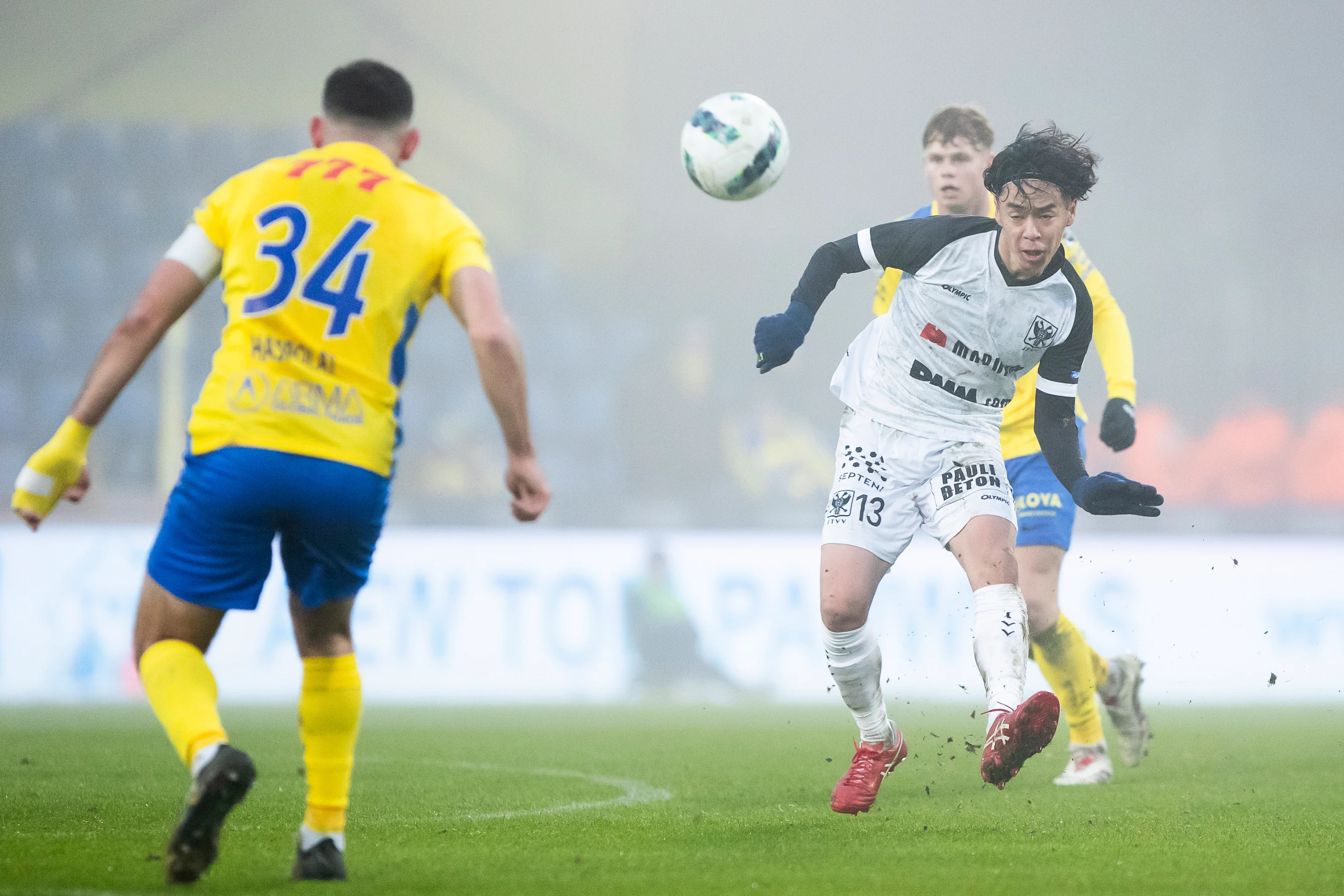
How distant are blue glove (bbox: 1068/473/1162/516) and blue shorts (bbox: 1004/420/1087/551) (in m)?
1.26

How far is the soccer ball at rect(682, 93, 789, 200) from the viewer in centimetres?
486

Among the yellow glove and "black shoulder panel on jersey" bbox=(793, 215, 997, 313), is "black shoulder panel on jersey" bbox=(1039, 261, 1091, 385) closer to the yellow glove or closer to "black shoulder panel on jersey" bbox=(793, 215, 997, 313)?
"black shoulder panel on jersey" bbox=(793, 215, 997, 313)

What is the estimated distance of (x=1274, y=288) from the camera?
58.1 feet

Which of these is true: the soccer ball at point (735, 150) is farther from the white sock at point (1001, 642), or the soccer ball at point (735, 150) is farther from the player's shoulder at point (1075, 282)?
the white sock at point (1001, 642)

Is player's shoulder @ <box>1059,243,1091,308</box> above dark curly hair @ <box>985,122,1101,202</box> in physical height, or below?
below

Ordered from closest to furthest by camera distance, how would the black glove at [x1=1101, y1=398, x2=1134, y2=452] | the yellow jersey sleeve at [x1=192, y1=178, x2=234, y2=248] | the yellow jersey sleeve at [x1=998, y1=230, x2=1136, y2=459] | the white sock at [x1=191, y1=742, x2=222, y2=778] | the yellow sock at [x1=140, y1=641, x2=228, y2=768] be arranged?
the white sock at [x1=191, y1=742, x2=222, y2=778]
the yellow sock at [x1=140, y1=641, x2=228, y2=768]
the yellow jersey sleeve at [x1=192, y1=178, x2=234, y2=248]
the black glove at [x1=1101, y1=398, x2=1134, y2=452]
the yellow jersey sleeve at [x1=998, y1=230, x2=1136, y2=459]

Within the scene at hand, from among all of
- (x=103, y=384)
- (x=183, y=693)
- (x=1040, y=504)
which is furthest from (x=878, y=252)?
(x=183, y=693)

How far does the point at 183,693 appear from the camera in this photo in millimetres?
3092

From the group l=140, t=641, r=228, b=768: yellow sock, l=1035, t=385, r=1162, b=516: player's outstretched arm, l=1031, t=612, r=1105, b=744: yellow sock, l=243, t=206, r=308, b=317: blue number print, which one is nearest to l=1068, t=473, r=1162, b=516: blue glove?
l=1035, t=385, r=1162, b=516: player's outstretched arm

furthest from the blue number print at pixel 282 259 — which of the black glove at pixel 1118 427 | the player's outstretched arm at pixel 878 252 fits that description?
the black glove at pixel 1118 427

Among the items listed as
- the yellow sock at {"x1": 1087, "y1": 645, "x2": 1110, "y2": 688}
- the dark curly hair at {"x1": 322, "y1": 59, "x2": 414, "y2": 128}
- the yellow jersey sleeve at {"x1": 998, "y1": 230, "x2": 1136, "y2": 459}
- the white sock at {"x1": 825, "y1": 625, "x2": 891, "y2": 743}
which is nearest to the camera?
the dark curly hair at {"x1": 322, "y1": 59, "x2": 414, "y2": 128}

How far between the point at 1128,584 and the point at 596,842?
988 centimetres

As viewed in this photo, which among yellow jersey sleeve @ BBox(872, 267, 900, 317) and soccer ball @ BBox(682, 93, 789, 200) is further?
yellow jersey sleeve @ BBox(872, 267, 900, 317)

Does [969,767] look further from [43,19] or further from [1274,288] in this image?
[43,19]
